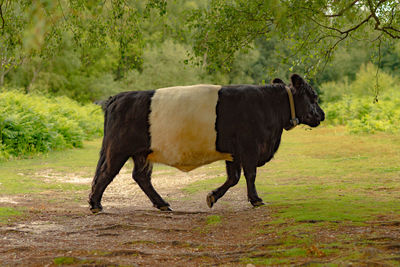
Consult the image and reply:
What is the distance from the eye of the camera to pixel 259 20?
8719 mm

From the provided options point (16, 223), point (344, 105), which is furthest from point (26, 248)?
point (344, 105)

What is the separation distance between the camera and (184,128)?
7918mm

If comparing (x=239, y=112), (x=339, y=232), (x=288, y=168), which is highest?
(x=239, y=112)

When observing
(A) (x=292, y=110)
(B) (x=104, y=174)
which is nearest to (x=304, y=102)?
(A) (x=292, y=110)

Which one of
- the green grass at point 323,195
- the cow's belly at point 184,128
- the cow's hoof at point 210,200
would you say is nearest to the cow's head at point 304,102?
the green grass at point 323,195

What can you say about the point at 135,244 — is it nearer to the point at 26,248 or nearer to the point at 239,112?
the point at 26,248

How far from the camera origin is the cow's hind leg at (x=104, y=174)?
8.16m

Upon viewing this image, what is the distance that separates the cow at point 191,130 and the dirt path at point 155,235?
75 cm

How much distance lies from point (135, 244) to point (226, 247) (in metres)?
1.05

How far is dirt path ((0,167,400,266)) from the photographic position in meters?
5.14

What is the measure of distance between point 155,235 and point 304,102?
11.8 ft

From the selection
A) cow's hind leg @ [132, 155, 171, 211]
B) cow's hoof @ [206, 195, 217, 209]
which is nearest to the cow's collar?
cow's hoof @ [206, 195, 217, 209]

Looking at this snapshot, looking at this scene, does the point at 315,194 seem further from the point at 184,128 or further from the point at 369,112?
the point at 369,112

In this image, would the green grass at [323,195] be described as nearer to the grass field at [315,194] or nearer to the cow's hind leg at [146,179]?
the grass field at [315,194]
